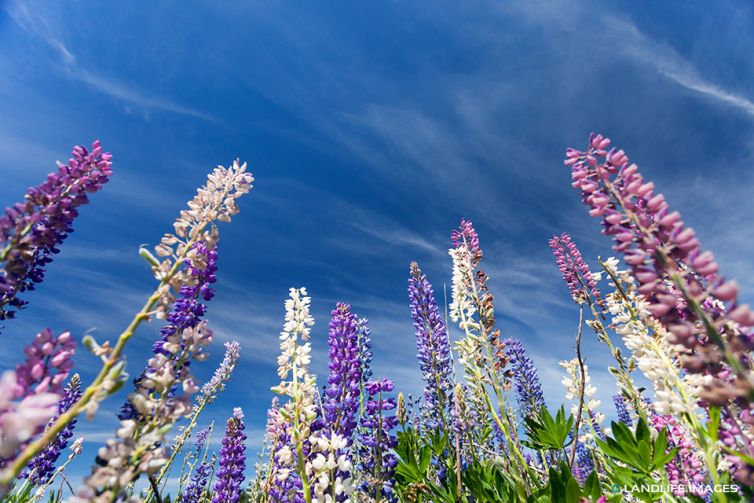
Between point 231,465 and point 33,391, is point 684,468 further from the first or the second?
point 231,465

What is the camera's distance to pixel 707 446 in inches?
75.2

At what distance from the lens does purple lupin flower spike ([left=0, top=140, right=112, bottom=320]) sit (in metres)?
2.03

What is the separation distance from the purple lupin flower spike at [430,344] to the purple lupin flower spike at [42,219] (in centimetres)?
484

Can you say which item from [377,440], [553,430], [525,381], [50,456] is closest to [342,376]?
[377,440]

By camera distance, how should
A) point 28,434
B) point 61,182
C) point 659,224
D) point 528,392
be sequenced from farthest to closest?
point 528,392
point 61,182
point 659,224
point 28,434

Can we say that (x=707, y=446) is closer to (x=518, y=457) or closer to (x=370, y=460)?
(x=518, y=457)

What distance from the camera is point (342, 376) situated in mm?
3799

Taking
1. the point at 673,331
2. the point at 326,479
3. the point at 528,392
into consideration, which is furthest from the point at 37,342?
the point at 528,392

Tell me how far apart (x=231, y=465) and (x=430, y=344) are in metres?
3.70

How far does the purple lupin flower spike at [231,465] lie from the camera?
5.42 metres

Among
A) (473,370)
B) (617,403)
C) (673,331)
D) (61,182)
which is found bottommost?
(673,331)

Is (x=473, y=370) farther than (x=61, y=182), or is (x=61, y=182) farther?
(x=473, y=370)

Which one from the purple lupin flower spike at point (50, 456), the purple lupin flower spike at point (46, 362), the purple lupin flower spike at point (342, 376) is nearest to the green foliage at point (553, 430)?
the purple lupin flower spike at point (342, 376)

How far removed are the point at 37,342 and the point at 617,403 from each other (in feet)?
52.3
